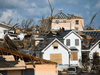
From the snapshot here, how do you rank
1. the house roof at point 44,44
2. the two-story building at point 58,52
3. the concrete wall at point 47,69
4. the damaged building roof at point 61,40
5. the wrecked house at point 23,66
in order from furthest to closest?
the damaged building roof at point 61,40
the house roof at point 44,44
the two-story building at point 58,52
the concrete wall at point 47,69
the wrecked house at point 23,66

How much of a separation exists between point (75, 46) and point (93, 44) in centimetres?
490

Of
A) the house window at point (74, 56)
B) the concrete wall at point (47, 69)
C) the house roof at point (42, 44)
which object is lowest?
the concrete wall at point (47, 69)

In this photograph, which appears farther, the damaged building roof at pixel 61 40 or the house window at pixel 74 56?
the house window at pixel 74 56

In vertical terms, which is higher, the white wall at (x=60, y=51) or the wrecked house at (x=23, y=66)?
the white wall at (x=60, y=51)

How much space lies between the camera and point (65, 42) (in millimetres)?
33469

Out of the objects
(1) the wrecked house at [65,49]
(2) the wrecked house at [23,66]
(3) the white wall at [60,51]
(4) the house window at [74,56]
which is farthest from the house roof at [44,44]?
(2) the wrecked house at [23,66]

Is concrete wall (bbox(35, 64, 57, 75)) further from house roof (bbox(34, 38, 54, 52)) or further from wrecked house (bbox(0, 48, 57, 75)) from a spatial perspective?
house roof (bbox(34, 38, 54, 52))

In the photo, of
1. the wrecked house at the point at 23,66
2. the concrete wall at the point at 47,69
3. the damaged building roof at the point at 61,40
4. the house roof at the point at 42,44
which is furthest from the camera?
the damaged building roof at the point at 61,40

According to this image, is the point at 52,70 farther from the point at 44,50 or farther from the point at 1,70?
the point at 44,50

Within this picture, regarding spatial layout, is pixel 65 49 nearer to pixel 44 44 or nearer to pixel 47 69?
pixel 44 44

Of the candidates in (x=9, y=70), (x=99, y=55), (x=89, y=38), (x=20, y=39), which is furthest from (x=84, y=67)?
(x=9, y=70)

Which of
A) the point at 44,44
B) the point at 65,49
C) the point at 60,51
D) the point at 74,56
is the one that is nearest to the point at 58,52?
the point at 60,51

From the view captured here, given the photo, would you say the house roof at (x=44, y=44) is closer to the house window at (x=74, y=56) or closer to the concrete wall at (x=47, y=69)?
the house window at (x=74, y=56)

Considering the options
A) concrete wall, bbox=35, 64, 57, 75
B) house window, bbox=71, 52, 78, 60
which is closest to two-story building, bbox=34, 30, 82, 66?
house window, bbox=71, 52, 78, 60
